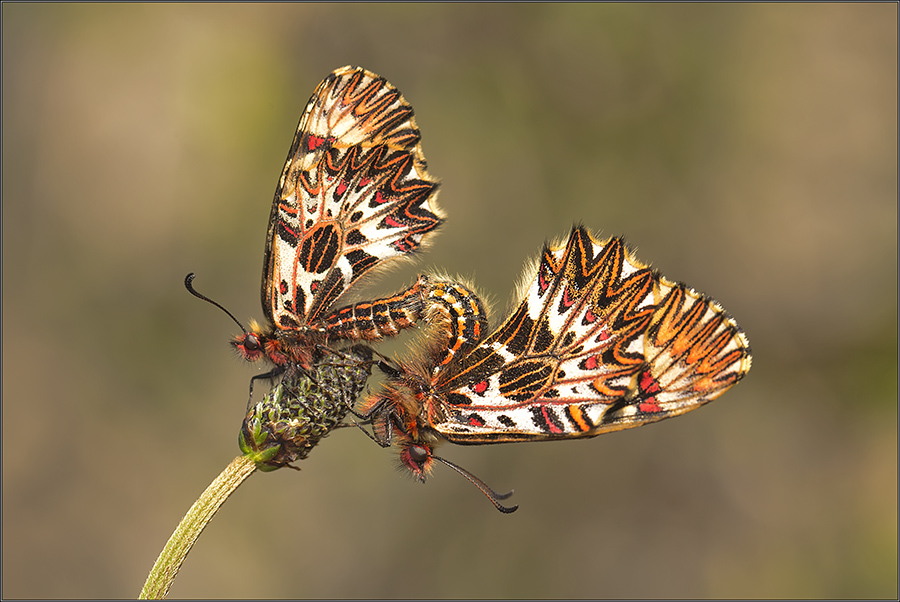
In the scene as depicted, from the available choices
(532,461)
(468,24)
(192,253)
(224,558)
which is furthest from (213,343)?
(468,24)

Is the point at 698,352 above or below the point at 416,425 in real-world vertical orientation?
above

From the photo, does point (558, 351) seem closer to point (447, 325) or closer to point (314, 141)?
point (447, 325)

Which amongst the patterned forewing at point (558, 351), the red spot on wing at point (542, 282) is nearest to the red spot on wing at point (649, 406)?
the patterned forewing at point (558, 351)

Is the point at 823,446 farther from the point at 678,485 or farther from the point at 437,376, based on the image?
the point at 437,376

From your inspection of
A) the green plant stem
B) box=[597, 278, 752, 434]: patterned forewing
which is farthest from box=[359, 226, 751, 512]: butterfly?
the green plant stem

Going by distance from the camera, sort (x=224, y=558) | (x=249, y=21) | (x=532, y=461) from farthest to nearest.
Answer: (x=249, y=21), (x=532, y=461), (x=224, y=558)

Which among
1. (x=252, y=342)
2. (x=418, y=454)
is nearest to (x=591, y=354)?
(x=418, y=454)
